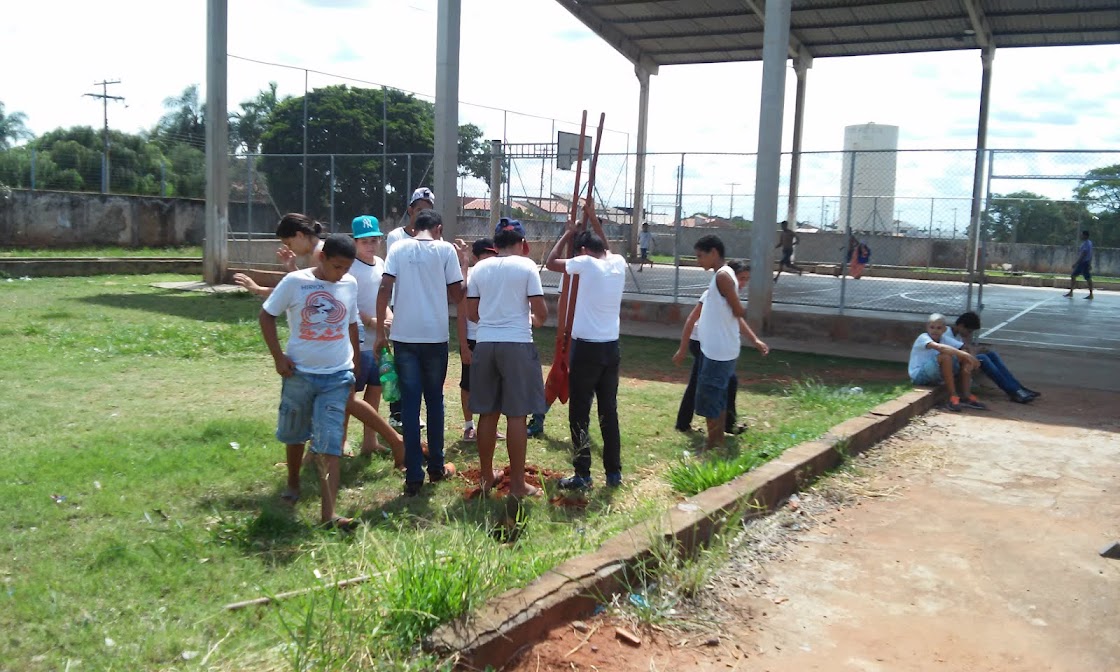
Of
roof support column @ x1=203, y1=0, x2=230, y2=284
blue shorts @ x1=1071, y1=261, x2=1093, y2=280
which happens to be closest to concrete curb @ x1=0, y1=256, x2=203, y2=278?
roof support column @ x1=203, y1=0, x2=230, y2=284

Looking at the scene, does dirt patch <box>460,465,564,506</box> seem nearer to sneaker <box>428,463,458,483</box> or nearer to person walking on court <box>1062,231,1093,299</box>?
sneaker <box>428,463,458,483</box>

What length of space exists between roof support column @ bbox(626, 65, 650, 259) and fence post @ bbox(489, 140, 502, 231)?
10310mm

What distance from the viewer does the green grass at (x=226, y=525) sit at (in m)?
3.52

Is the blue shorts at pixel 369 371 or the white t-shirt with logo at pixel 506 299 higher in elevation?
the white t-shirt with logo at pixel 506 299

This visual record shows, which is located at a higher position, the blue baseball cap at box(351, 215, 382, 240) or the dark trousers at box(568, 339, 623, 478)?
the blue baseball cap at box(351, 215, 382, 240)

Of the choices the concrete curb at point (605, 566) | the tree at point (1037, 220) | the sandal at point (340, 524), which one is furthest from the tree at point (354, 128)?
the sandal at point (340, 524)

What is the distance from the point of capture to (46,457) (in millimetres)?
5961

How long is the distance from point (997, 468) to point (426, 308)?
175 inches

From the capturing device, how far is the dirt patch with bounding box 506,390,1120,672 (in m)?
3.76

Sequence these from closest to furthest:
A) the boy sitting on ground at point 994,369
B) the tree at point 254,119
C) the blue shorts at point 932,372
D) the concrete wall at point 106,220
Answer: the blue shorts at point 932,372, the boy sitting on ground at point 994,369, the concrete wall at point 106,220, the tree at point 254,119

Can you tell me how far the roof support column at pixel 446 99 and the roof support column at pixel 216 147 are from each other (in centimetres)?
714

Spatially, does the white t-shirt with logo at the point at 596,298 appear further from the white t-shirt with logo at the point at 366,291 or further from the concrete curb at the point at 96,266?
the concrete curb at the point at 96,266

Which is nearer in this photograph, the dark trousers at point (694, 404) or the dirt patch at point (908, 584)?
the dirt patch at point (908, 584)

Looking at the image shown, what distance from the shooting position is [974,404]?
9.18 meters
